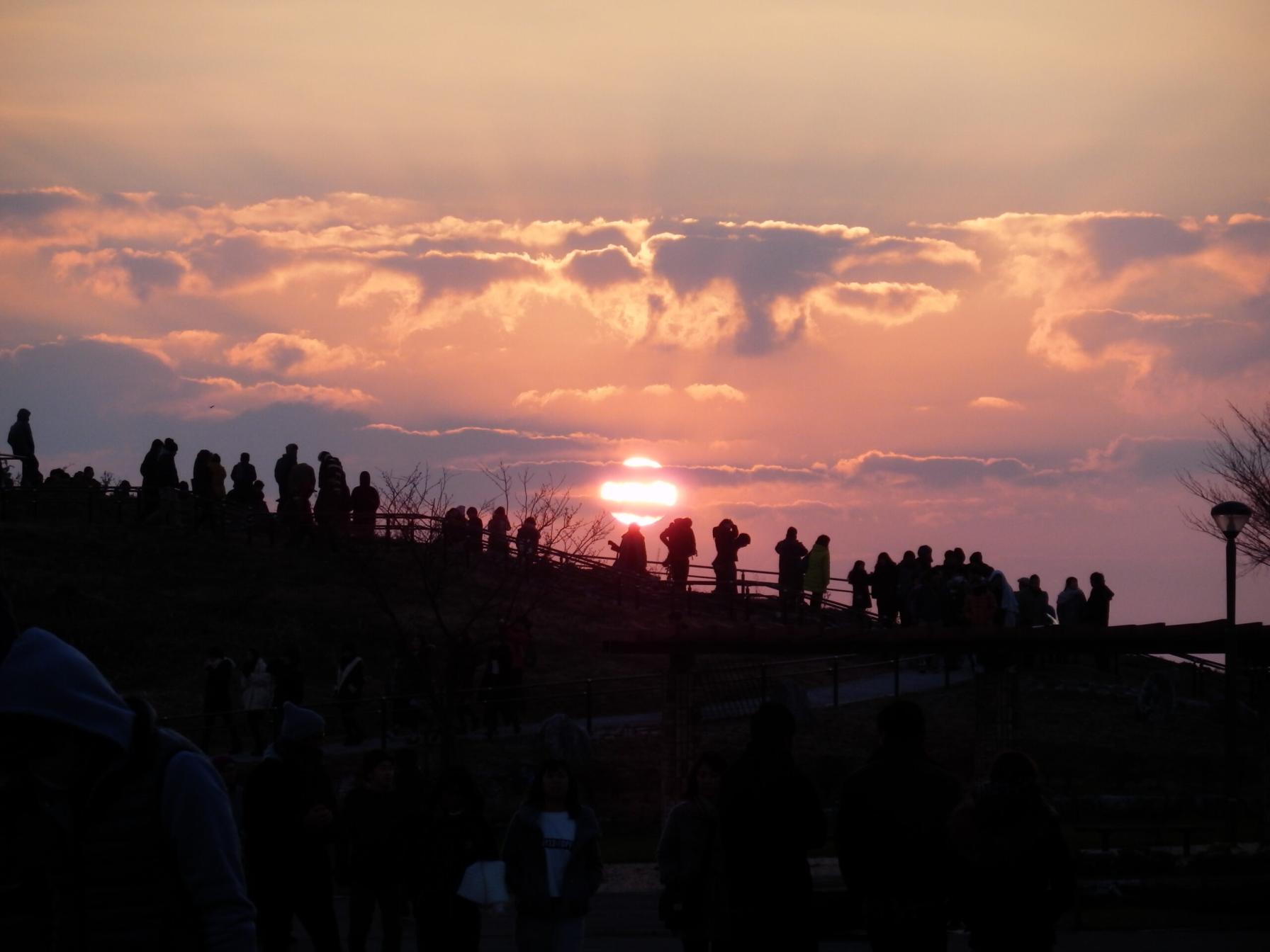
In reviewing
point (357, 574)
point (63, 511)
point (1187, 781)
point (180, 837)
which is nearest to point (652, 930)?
point (180, 837)

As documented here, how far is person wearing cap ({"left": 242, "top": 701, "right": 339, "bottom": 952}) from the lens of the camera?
415 inches

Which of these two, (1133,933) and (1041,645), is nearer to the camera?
(1133,933)

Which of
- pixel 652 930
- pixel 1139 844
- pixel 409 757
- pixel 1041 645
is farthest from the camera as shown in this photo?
pixel 1139 844

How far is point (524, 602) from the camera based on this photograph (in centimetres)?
4472

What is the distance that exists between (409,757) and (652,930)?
636cm

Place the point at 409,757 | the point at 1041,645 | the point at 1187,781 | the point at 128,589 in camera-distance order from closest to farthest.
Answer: the point at 409,757, the point at 1041,645, the point at 1187,781, the point at 128,589

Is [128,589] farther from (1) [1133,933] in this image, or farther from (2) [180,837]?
(2) [180,837]

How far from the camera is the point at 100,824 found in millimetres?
3744

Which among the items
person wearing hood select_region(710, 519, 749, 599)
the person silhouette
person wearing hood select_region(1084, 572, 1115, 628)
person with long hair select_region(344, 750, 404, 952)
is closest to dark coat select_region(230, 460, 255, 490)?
the person silhouette

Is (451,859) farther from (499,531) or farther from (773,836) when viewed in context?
(499,531)

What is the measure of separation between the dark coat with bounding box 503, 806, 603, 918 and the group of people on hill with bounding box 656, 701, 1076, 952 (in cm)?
115

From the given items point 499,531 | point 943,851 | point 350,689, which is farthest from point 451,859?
point 499,531

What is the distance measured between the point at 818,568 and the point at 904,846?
99.1ft

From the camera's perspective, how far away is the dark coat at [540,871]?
9805mm
